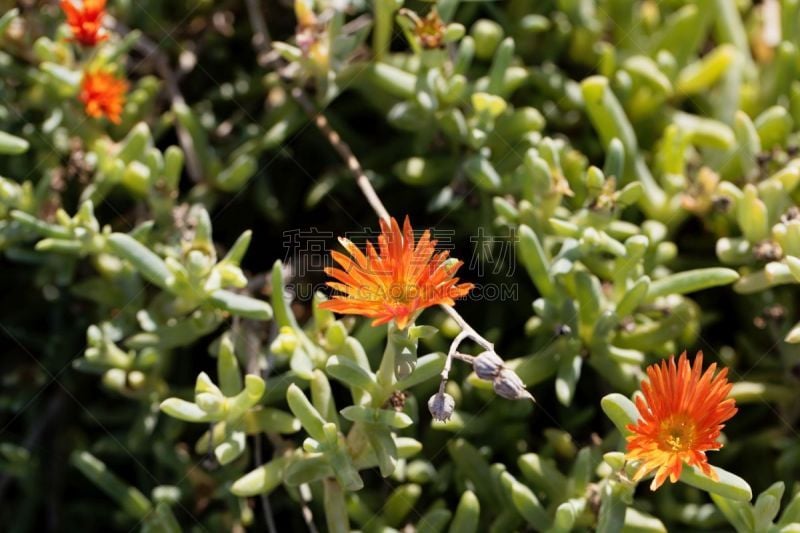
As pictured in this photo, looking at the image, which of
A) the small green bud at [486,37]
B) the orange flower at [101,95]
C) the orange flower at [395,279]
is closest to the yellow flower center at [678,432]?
the orange flower at [395,279]

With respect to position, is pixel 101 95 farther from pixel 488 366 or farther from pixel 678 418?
pixel 678 418

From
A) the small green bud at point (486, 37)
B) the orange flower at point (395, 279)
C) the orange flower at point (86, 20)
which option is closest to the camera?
the orange flower at point (395, 279)

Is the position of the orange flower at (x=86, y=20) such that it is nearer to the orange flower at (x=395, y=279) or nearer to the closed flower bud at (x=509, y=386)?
the orange flower at (x=395, y=279)

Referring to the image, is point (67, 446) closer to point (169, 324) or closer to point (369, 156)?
point (169, 324)

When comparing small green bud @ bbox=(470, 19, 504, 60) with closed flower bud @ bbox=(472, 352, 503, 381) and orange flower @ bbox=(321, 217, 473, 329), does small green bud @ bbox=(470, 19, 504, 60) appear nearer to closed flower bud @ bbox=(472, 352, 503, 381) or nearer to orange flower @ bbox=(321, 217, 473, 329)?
orange flower @ bbox=(321, 217, 473, 329)

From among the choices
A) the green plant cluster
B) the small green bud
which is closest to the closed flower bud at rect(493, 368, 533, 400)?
the green plant cluster

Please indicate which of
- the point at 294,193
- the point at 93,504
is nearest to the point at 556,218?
the point at 294,193
